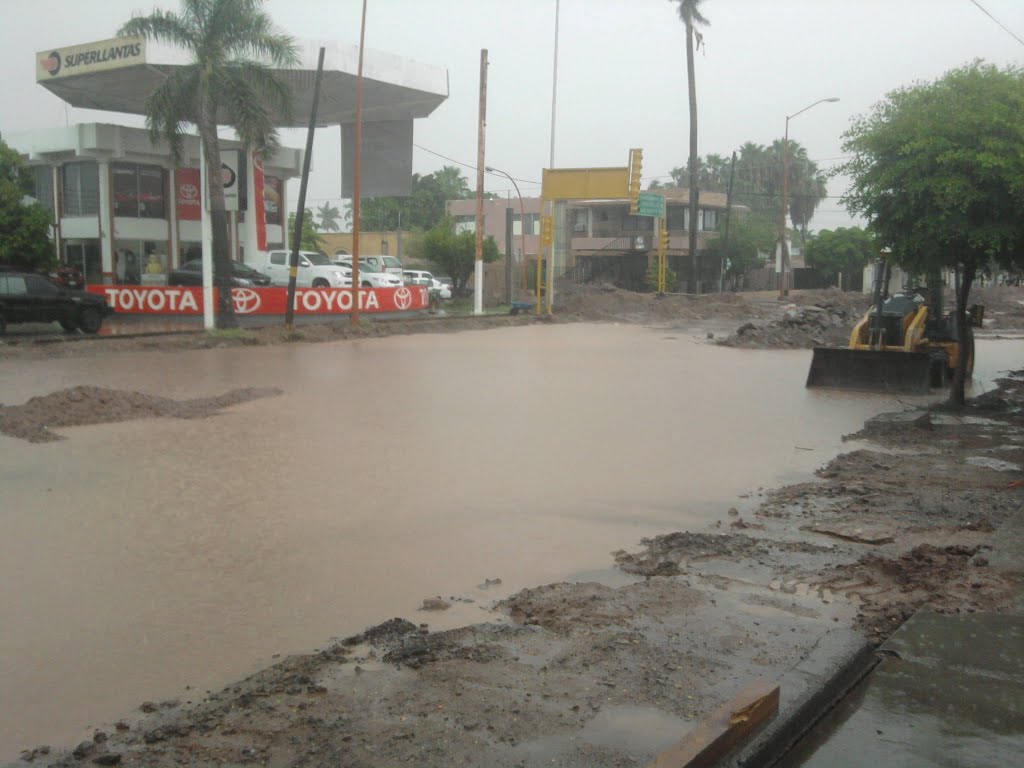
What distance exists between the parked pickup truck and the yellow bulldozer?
22113 millimetres

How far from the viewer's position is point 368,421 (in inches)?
561

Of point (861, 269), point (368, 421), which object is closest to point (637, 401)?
point (368, 421)

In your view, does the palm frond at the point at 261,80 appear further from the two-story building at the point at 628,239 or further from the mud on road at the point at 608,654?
the two-story building at the point at 628,239

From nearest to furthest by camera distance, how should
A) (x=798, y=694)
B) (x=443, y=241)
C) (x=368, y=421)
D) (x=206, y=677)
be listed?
(x=798, y=694) < (x=206, y=677) < (x=368, y=421) < (x=443, y=241)

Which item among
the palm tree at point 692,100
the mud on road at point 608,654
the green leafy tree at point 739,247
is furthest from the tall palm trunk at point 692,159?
the mud on road at point 608,654

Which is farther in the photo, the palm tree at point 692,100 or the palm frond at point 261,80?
the palm tree at point 692,100

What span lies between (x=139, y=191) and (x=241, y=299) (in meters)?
11.4

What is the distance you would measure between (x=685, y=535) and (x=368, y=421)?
7218 millimetres

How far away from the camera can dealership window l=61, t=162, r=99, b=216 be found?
39812 mm

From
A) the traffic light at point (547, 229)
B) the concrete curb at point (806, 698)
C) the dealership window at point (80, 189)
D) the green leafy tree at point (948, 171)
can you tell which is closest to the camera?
the concrete curb at point (806, 698)

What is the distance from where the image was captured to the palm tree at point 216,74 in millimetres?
28062

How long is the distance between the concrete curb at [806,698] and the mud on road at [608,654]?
9 cm

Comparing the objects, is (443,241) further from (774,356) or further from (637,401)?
(637,401)

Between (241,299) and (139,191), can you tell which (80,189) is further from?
(241,299)
